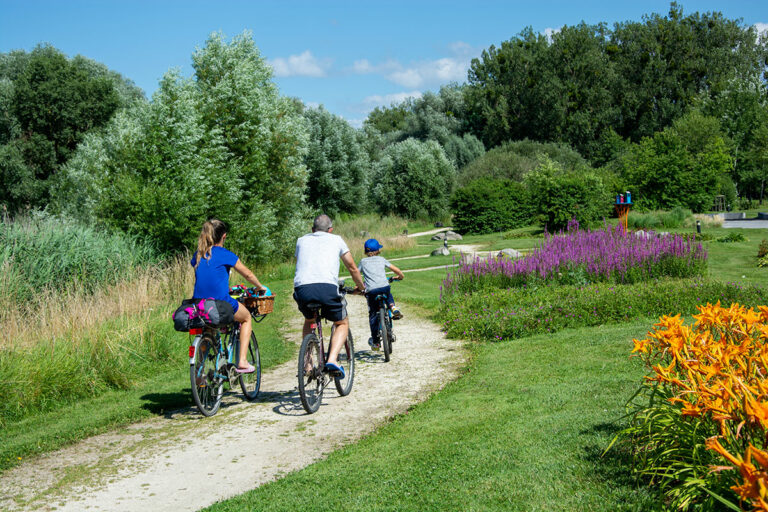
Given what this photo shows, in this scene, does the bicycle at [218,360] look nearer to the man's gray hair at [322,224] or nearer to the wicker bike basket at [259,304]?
the wicker bike basket at [259,304]

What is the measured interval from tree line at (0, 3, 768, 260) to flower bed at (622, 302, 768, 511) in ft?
50.5

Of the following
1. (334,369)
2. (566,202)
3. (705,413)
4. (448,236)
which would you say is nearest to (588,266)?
(334,369)

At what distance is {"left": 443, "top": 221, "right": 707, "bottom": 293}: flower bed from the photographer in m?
13.1

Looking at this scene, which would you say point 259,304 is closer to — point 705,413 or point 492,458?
point 492,458

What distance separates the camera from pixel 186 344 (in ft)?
34.0

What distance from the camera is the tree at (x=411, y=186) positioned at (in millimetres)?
49750

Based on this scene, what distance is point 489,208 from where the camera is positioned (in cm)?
3912

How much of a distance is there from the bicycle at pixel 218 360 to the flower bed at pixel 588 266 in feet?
20.3

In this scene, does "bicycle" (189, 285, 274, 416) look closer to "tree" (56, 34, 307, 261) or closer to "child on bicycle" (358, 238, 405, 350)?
"child on bicycle" (358, 238, 405, 350)

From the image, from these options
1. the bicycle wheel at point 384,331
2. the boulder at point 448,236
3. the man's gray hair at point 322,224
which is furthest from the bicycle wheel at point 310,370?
the boulder at point 448,236

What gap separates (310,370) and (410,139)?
48.4m

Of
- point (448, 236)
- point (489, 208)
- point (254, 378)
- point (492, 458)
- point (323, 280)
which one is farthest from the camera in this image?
point (489, 208)


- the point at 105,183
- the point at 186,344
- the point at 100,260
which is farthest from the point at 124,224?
the point at 186,344

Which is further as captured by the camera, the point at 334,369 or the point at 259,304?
the point at 259,304
